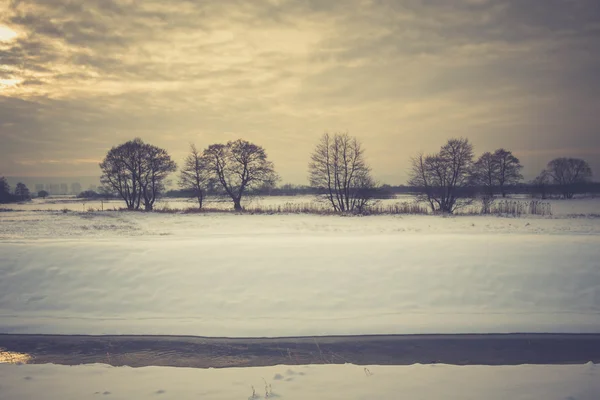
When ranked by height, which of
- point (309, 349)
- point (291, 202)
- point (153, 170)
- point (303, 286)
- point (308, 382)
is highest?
point (153, 170)

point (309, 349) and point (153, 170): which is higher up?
point (153, 170)

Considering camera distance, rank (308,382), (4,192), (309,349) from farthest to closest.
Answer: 1. (4,192)
2. (309,349)
3. (308,382)

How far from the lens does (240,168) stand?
4369 centimetres

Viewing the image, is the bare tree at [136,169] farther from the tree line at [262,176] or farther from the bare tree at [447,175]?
the bare tree at [447,175]

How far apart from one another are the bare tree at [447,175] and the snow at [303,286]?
20.6 meters

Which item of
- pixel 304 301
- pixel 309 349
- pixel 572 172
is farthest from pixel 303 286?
pixel 572 172

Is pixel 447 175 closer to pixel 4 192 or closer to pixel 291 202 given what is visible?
pixel 291 202

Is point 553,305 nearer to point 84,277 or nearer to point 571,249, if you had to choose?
point 571,249

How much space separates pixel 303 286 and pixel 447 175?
27792 millimetres

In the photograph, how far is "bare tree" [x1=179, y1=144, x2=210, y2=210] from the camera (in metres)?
44.8

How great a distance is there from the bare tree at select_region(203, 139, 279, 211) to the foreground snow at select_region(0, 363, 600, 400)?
36.9 meters

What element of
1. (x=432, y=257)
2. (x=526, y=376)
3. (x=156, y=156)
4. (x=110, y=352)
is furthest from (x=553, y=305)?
(x=156, y=156)

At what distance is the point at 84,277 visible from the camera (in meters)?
Answer: 12.3

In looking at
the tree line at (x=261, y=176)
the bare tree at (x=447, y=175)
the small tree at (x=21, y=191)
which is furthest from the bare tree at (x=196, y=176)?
the small tree at (x=21, y=191)
